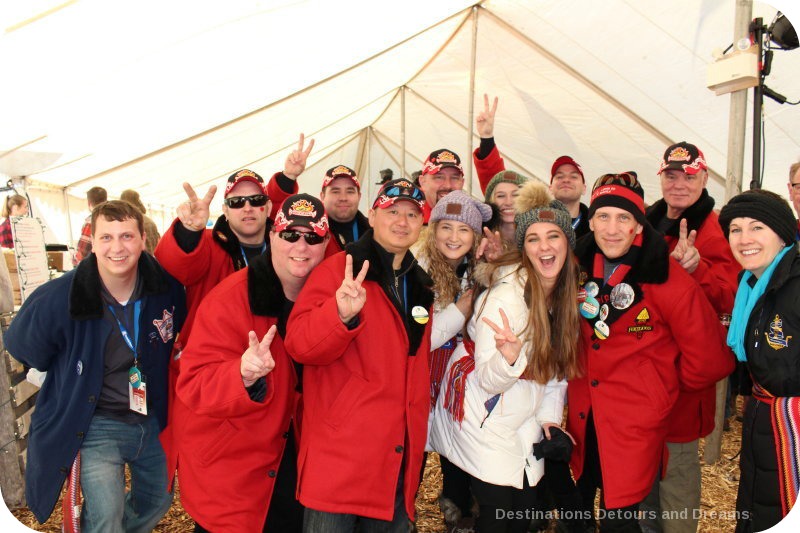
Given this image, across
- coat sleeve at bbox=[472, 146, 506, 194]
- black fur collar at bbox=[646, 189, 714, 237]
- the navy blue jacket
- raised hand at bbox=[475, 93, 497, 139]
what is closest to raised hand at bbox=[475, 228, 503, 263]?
black fur collar at bbox=[646, 189, 714, 237]

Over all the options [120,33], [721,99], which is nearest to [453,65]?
[721,99]

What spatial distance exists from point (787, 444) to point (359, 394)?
176 cm

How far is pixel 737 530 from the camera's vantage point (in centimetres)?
217

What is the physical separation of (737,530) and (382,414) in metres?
1.67

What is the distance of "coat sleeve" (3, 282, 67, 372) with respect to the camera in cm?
230

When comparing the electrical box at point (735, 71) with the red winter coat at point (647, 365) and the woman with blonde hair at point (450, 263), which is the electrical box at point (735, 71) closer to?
the red winter coat at point (647, 365)

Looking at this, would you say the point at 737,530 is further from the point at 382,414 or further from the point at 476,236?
the point at 476,236

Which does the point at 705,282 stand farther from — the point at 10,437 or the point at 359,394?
the point at 10,437

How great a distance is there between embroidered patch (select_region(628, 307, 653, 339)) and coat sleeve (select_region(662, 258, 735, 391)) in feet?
0.27

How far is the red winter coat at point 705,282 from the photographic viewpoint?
2.69 meters

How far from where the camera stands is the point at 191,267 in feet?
8.61

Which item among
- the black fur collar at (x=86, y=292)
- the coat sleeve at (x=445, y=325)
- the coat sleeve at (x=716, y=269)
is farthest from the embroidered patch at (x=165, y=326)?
the coat sleeve at (x=716, y=269)

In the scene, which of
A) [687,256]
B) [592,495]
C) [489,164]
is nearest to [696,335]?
[687,256]

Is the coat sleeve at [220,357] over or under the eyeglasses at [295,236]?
under
